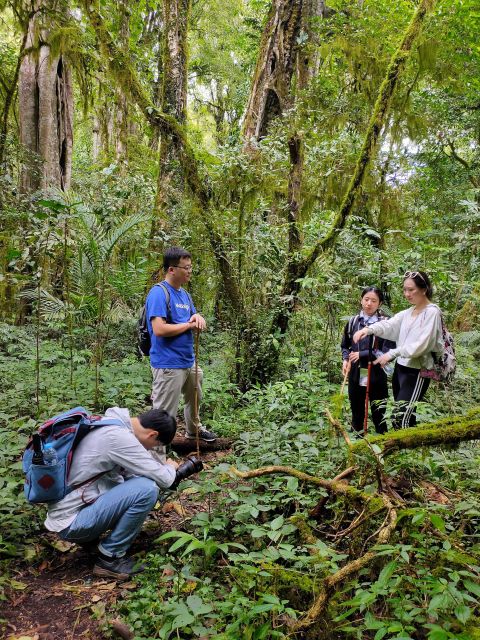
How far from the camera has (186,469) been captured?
140 inches

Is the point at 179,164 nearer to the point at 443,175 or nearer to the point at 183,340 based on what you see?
the point at 183,340

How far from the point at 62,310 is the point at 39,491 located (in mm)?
3729

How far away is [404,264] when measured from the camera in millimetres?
6605

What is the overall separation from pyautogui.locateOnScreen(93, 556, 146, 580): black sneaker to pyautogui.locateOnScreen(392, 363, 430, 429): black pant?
2.50 m

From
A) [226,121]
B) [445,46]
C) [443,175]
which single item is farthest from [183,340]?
[226,121]

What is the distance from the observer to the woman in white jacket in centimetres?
398

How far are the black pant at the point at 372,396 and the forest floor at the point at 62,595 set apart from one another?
227 cm

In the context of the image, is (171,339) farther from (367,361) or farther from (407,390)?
(407,390)

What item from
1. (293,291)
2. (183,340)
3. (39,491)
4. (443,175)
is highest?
(443,175)

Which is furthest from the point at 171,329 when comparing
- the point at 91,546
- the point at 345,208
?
the point at 345,208

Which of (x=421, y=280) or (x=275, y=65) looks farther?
(x=275, y=65)

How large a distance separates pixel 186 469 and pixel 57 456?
1.01 meters

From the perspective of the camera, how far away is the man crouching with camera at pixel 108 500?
122 inches

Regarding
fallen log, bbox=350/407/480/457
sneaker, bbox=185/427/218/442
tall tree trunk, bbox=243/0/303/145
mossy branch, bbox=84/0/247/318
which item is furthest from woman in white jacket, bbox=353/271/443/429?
tall tree trunk, bbox=243/0/303/145
